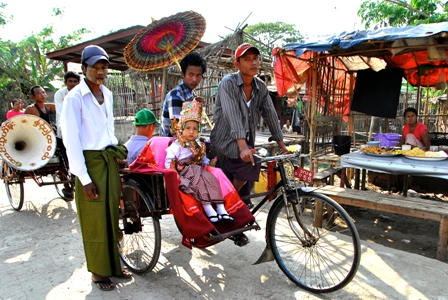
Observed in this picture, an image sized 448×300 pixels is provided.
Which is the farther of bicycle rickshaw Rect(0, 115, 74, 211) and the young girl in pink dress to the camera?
bicycle rickshaw Rect(0, 115, 74, 211)

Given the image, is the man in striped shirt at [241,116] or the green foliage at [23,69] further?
the green foliage at [23,69]

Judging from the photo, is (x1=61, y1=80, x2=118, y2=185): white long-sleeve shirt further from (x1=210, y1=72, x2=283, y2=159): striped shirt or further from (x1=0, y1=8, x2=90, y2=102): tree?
(x1=0, y1=8, x2=90, y2=102): tree

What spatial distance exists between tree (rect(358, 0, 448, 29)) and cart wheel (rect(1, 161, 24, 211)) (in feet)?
39.3

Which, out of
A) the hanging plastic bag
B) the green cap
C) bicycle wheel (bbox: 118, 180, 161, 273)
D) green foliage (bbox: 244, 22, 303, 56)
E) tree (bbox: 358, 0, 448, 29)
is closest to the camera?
bicycle wheel (bbox: 118, 180, 161, 273)

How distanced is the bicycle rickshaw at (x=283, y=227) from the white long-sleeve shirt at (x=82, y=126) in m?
0.51

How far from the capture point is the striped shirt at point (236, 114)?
2943mm

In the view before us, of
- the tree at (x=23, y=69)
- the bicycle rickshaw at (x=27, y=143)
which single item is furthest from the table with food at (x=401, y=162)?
the tree at (x=23, y=69)

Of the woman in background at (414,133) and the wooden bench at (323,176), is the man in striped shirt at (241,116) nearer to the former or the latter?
the wooden bench at (323,176)

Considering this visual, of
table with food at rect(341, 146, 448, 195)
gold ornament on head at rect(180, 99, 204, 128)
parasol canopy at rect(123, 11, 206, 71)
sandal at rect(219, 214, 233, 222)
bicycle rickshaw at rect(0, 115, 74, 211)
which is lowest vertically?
sandal at rect(219, 214, 233, 222)

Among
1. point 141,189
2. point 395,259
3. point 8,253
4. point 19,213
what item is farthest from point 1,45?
point 395,259

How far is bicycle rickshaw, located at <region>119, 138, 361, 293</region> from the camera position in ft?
8.61

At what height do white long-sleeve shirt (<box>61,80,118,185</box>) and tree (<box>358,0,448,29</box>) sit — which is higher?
tree (<box>358,0,448,29</box>)

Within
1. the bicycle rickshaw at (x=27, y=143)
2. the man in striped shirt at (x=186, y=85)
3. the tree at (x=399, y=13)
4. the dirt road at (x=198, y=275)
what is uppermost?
the tree at (x=399, y=13)

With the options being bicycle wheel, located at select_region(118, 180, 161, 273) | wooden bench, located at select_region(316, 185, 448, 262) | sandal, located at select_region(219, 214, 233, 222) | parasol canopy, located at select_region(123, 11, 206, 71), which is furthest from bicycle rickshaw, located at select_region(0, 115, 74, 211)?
wooden bench, located at select_region(316, 185, 448, 262)
